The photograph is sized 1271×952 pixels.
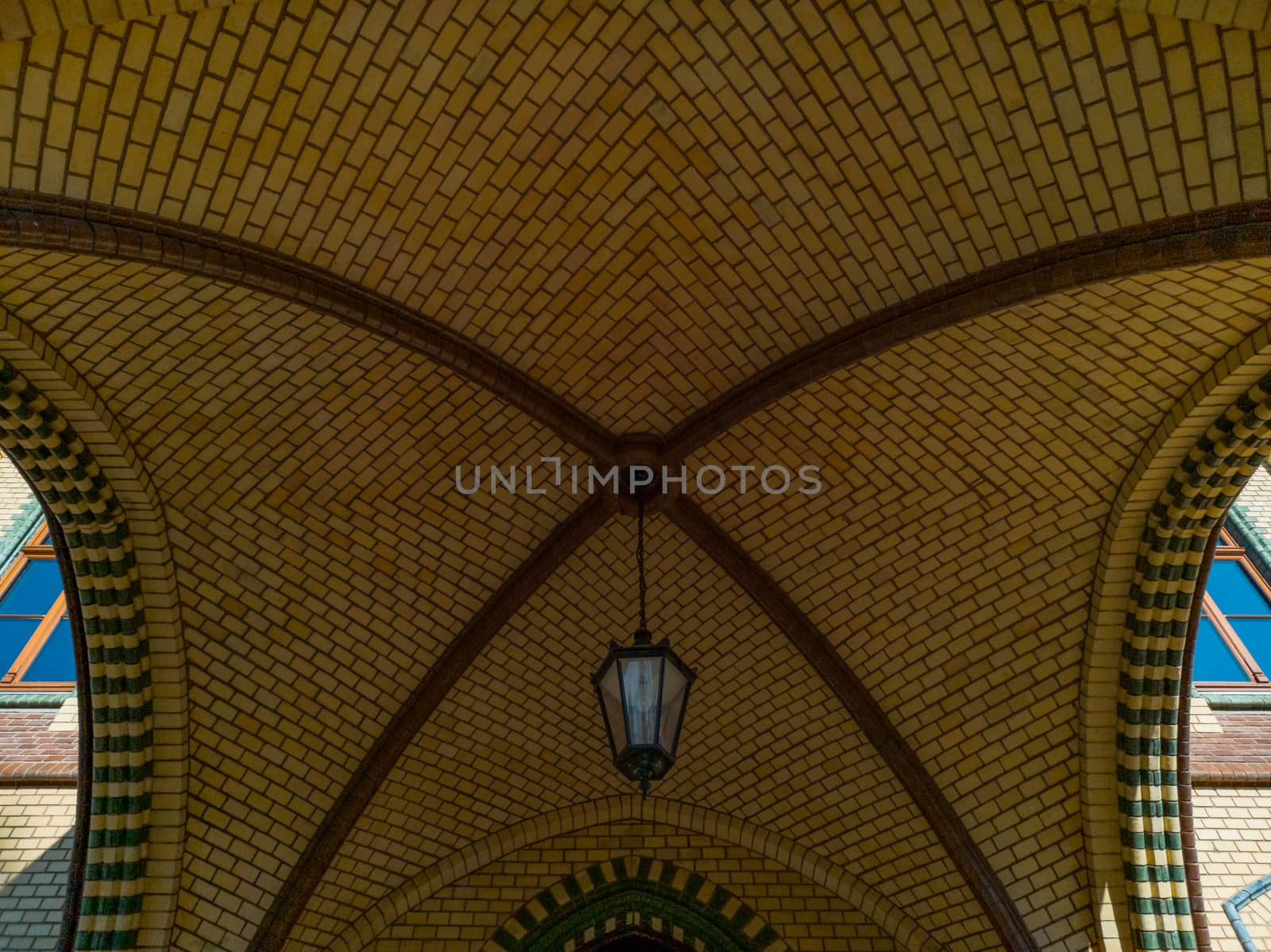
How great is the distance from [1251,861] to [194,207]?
735 cm

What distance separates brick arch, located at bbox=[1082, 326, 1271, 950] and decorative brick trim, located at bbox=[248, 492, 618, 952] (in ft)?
10.0

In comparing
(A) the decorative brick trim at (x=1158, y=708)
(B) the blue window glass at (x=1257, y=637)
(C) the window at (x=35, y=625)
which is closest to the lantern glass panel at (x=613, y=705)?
(A) the decorative brick trim at (x=1158, y=708)

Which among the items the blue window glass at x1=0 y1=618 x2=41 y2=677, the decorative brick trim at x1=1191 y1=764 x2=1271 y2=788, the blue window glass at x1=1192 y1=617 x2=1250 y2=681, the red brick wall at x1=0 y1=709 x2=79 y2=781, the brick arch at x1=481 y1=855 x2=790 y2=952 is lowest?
the brick arch at x1=481 y1=855 x2=790 y2=952

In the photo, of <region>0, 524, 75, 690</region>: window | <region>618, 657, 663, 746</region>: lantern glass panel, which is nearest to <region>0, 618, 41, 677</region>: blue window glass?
<region>0, 524, 75, 690</region>: window

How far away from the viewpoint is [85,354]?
483 cm

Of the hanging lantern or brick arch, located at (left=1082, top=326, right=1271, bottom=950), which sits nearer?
the hanging lantern

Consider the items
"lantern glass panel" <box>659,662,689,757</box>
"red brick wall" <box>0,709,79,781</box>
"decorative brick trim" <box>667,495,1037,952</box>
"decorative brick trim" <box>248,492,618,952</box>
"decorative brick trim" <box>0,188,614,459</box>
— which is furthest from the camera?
"red brick wall" <box>0,709,79,781</box>

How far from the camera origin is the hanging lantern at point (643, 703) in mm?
4371

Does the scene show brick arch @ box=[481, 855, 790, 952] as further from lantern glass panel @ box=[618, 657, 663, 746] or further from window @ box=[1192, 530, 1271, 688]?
window @ box=[1192, 530, 1271, 688]

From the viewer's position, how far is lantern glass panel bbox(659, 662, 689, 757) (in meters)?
4.54

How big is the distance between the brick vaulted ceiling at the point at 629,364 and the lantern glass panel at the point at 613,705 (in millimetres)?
1807

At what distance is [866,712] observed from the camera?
671cm

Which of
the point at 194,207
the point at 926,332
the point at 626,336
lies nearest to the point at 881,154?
the point at 926,332

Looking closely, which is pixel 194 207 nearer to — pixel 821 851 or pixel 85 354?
pixel 85 354
